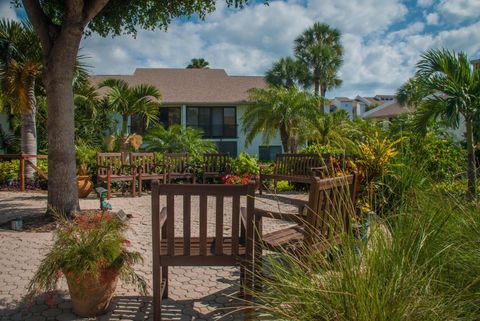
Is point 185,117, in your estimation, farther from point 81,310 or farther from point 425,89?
point 81,310

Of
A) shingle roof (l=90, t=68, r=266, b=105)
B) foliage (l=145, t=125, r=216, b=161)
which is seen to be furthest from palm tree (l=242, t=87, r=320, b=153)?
shingle roof (l=90, t=68, r=266, b=105)

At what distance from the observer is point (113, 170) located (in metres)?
10.3

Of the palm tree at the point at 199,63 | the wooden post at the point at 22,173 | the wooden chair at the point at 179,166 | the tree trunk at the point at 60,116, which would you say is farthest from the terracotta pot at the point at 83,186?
the palm tree at the point at 199,63

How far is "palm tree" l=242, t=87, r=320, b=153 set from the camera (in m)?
18.6

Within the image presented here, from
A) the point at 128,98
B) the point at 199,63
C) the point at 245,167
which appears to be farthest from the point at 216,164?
the point at 199,63

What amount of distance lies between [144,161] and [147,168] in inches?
10.1

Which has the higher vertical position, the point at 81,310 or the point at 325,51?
the point at 325,51

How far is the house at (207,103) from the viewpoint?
26000mm

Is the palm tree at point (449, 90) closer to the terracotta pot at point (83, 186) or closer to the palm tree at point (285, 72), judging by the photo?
the terracotta pot at point (83, 186)

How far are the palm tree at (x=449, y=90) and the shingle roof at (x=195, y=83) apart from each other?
1864cm

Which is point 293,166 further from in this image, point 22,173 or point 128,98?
point 128,98

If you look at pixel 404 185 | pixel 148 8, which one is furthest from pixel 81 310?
pixel 148 8

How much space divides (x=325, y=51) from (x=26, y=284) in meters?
29.0

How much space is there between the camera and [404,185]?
14.0ft
